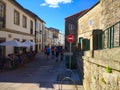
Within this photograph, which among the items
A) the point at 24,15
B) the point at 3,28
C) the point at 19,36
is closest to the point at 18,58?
the point at 3,28

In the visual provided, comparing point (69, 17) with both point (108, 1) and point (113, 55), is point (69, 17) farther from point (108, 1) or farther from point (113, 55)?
point (113, 55)

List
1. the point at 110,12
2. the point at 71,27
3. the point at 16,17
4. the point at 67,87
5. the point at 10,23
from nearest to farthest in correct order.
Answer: the point at 67,87 < the point at 110,12 < the point at 10,23 < the point at 16,17 < the point at 71,27

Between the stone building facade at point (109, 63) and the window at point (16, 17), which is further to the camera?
→ the window at point (16, 17)

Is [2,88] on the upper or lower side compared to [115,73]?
lower

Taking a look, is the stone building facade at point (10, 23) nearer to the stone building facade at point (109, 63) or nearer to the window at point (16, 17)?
the window at point (16, 17)

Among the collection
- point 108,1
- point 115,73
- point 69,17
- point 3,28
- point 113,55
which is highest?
point 69,17

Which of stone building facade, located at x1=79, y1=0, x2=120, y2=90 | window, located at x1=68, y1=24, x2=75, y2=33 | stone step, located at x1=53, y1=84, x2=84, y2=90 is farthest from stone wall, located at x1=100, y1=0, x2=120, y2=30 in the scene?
Answer: window, located at x1=68, y1=24, x2=75, y2=33

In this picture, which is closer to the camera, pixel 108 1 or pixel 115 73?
pixel 115 73

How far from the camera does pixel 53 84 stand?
41.2 feet

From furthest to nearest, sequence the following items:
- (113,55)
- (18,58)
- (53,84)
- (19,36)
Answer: (19,36)
(18,58)
(53,84)
(113,55)

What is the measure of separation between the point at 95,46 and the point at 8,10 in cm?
1464

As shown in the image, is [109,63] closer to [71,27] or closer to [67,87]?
[67,87]

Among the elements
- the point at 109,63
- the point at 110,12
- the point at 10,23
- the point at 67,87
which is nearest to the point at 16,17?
the point at 10,23

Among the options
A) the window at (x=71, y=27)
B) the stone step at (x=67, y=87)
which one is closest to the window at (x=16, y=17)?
the stone step at (x=67, y=87)
